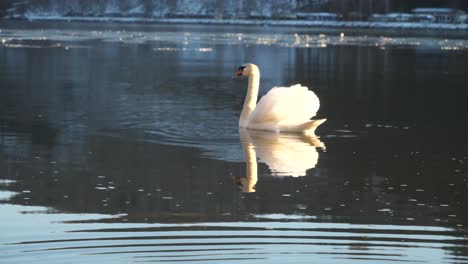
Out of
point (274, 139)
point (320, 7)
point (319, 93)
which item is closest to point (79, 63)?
point (319, 93)

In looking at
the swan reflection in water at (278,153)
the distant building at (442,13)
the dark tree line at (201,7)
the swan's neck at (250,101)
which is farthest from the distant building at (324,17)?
the swan reflection in water at (278,153)

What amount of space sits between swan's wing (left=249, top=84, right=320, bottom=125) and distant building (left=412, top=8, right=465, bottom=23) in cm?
11854

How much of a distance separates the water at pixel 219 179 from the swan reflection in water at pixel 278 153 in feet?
0.08

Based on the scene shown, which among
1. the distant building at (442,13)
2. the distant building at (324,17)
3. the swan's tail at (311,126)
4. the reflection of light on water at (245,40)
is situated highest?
the swan's tail at (311,126)

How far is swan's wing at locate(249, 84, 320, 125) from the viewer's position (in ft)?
51.3

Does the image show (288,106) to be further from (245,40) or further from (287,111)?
(245,40)

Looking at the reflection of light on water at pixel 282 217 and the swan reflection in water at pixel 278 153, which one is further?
the swan reflection in water at pixel 278 153

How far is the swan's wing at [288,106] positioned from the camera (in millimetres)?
15641

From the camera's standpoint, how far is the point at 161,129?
16172mm

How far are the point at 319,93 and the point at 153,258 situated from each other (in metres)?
16.1

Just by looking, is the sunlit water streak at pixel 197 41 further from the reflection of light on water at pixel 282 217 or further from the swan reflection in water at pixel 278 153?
the reflection of light on water at pixel 282 217

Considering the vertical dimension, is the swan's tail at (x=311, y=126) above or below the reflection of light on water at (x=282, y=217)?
below

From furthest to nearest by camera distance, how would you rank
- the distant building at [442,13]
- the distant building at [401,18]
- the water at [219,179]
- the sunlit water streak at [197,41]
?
the distant building at [401,18] < the distant building at [442,13] < the sunlit water streak at [197,41] < the water at [219,179]

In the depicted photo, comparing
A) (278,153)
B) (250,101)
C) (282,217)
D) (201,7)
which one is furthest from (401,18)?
(282,217)
